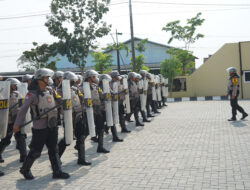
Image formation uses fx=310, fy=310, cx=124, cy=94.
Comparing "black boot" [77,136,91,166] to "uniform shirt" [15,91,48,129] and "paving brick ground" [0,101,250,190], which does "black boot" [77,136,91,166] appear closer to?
"paving brick ground" [0,101,250,190]

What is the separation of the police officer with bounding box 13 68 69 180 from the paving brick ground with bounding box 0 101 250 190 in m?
0.45

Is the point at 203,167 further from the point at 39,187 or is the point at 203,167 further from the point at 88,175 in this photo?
the point at 39,187

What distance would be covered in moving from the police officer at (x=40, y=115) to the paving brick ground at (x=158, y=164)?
1.46 ft

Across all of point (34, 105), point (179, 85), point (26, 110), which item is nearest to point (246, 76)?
point (179, 85)

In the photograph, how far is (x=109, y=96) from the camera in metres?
7.21

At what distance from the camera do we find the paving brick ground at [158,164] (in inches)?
178

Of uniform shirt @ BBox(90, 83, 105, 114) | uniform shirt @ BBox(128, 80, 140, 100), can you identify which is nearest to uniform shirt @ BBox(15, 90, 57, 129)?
uniform shirt @ BBox(90, 83, 105, 114)

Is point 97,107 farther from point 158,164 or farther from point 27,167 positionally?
point 27,167

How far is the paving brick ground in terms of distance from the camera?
14.8 ft

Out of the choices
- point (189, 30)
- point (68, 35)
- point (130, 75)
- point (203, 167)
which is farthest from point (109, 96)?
point (189, 30)

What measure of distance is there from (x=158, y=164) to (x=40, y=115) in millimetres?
2240

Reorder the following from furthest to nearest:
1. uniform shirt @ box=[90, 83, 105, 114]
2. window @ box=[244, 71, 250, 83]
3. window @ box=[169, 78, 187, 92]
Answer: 1. window @ box=[169, 78, 187, 92]
2. window @ box=[244, 71, 250, 83]
3. uniform shirt @ box=[90, 83, 105, 114]

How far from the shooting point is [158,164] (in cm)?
552

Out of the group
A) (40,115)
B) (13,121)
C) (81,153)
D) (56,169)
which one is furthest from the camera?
(13,121)
